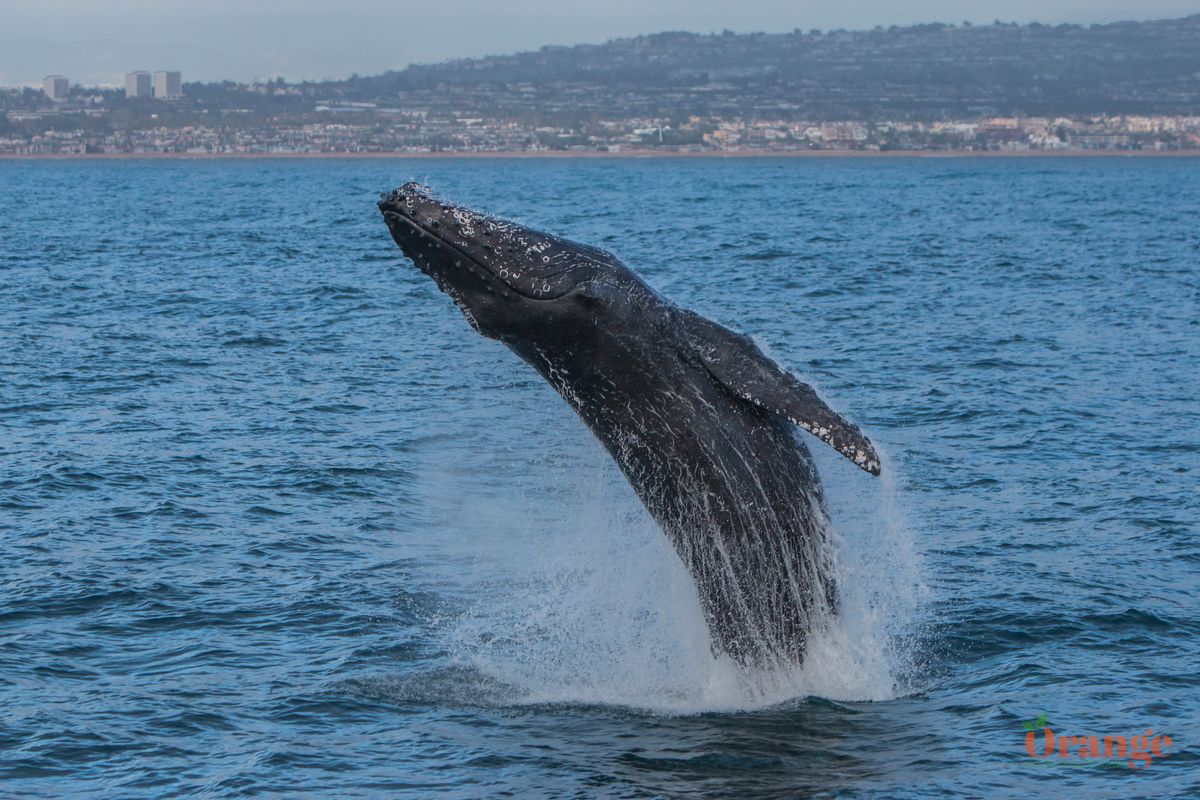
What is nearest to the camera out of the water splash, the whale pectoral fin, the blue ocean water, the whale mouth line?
the whale pectoral fin

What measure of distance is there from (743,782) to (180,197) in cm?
11023


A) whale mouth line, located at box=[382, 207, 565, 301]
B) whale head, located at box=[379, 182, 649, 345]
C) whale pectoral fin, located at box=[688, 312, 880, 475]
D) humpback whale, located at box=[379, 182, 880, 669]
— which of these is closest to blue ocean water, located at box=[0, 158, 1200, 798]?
humpback whale, located at box=[379, 182, 880, 669]

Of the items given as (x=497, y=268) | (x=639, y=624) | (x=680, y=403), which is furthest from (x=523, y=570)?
(x=497, y=268)

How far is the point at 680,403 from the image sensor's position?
12.2 metres

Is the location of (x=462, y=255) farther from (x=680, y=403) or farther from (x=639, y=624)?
(x=639, y=624)

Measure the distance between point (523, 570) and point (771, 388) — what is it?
6.57 meters

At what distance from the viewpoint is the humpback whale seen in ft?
38.2

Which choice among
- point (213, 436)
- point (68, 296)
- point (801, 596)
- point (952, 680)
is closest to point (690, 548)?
point (801, 596)

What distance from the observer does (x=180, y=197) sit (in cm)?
11594

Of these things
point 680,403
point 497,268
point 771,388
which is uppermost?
point 497,268

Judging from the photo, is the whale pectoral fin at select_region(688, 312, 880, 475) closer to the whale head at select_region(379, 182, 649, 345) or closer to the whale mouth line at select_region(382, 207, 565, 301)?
the whale head at select_region(379, 182, 649, 345)

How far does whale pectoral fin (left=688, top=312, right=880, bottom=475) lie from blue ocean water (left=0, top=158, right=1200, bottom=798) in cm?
259

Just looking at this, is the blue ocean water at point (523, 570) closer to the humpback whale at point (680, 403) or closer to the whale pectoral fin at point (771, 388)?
the humpback whale at point (680, 403)

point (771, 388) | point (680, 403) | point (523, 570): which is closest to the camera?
point (771, 388)
